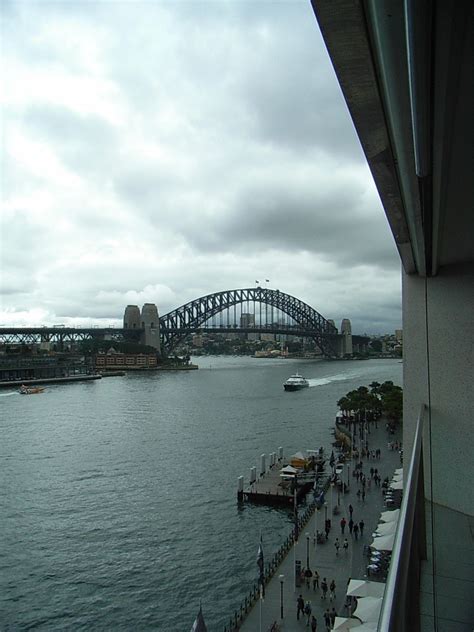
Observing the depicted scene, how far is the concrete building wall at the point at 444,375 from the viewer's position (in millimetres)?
5453

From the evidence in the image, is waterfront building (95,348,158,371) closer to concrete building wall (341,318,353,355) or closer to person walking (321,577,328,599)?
concrete building wall (341,318,353,355)

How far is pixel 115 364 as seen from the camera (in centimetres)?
5881

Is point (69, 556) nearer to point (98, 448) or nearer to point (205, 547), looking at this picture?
point (205, 547)

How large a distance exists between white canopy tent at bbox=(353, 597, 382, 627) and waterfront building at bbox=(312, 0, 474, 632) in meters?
0.98

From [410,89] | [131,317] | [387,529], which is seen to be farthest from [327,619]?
[131,317]

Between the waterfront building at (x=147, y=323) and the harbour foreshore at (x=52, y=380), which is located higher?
the waterfront building at (x=147, y=323)

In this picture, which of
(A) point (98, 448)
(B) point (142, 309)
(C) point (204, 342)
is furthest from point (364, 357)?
(A) point (98, 448)

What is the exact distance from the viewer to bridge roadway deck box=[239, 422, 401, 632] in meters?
6.04

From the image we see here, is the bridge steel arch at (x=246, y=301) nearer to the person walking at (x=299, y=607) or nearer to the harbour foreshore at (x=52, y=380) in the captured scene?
the harbour foreshore at (x=52, y=380)

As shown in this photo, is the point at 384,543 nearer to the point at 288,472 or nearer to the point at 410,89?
the point at 410,89

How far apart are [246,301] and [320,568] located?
7197cm

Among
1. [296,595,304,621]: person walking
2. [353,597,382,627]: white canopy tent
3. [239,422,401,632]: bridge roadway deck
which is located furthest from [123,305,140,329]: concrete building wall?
[353,597,382,627]: white canopy tent

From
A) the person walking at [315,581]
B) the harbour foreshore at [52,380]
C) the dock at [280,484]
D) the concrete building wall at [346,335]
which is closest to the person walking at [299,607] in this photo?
the person walking at [315,581]

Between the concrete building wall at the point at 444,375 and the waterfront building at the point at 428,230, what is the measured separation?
10 millimetres
